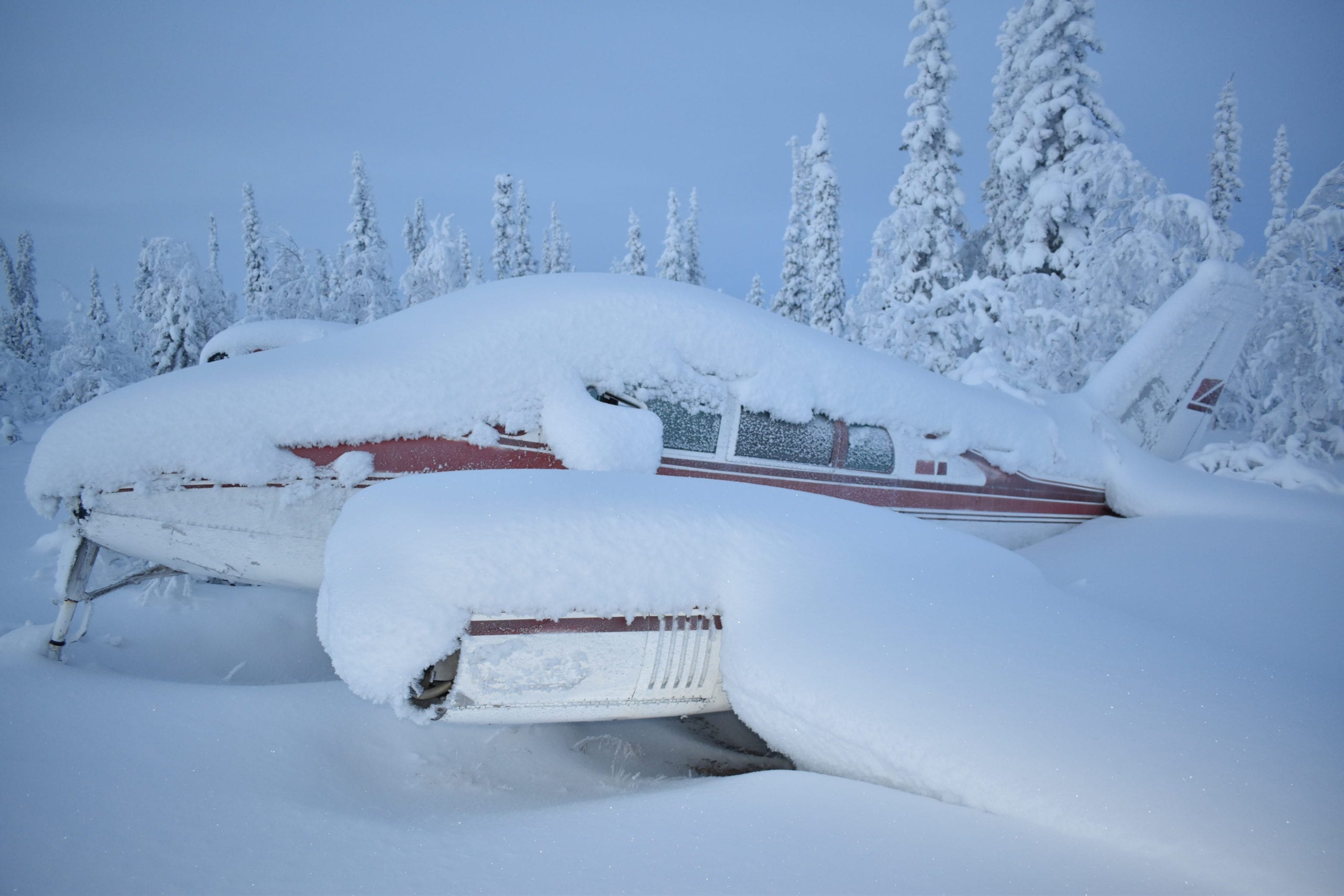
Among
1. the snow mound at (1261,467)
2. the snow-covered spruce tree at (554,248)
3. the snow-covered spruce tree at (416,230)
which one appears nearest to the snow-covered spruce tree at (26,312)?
the snow-covered spruce tree at (416,230)

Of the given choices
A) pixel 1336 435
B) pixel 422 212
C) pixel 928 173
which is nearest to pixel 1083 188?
pixel 928 173

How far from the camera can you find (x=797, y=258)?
28203 mm

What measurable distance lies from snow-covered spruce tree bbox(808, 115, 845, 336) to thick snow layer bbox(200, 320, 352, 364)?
1995 cm

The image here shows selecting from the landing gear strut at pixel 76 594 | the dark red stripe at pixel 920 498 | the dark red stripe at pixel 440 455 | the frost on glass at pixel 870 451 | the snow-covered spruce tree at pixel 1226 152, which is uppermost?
the snow-covered spruce tree at pixel 1226 152

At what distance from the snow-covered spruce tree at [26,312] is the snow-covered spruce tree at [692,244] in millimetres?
33374

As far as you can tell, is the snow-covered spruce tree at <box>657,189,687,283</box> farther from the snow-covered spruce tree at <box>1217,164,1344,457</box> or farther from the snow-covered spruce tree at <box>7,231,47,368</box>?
the snow-covered spruce tree at <box>7,231,47,368</box>

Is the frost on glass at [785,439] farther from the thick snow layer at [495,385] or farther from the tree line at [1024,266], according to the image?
the tree line at [1024,266]

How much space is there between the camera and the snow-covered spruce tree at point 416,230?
46250 millimetres

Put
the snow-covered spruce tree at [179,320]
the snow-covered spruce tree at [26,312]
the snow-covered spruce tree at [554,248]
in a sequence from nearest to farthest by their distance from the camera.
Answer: the snow-covered spruce tree at [179,320] < the snow-covered spruce tree at [26,312] < the snow-covered spruce tree at [554,248]

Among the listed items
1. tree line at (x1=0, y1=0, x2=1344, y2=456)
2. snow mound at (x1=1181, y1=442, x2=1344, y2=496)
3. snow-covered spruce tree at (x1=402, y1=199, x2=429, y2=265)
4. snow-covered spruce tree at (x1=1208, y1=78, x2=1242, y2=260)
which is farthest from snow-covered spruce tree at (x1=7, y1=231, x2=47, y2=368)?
snow-covered spruce tree at (x1=1208, y1=78, x2=1242, y2=260)

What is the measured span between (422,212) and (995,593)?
50365 mm

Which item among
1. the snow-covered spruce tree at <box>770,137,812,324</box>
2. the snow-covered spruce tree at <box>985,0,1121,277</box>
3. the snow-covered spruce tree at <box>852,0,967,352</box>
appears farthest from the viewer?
the snow-covered spruce tree at <box>770,137,812,324</box>

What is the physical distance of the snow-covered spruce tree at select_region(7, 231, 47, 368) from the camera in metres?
40.2

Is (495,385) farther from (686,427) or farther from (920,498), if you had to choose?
(920,498)
